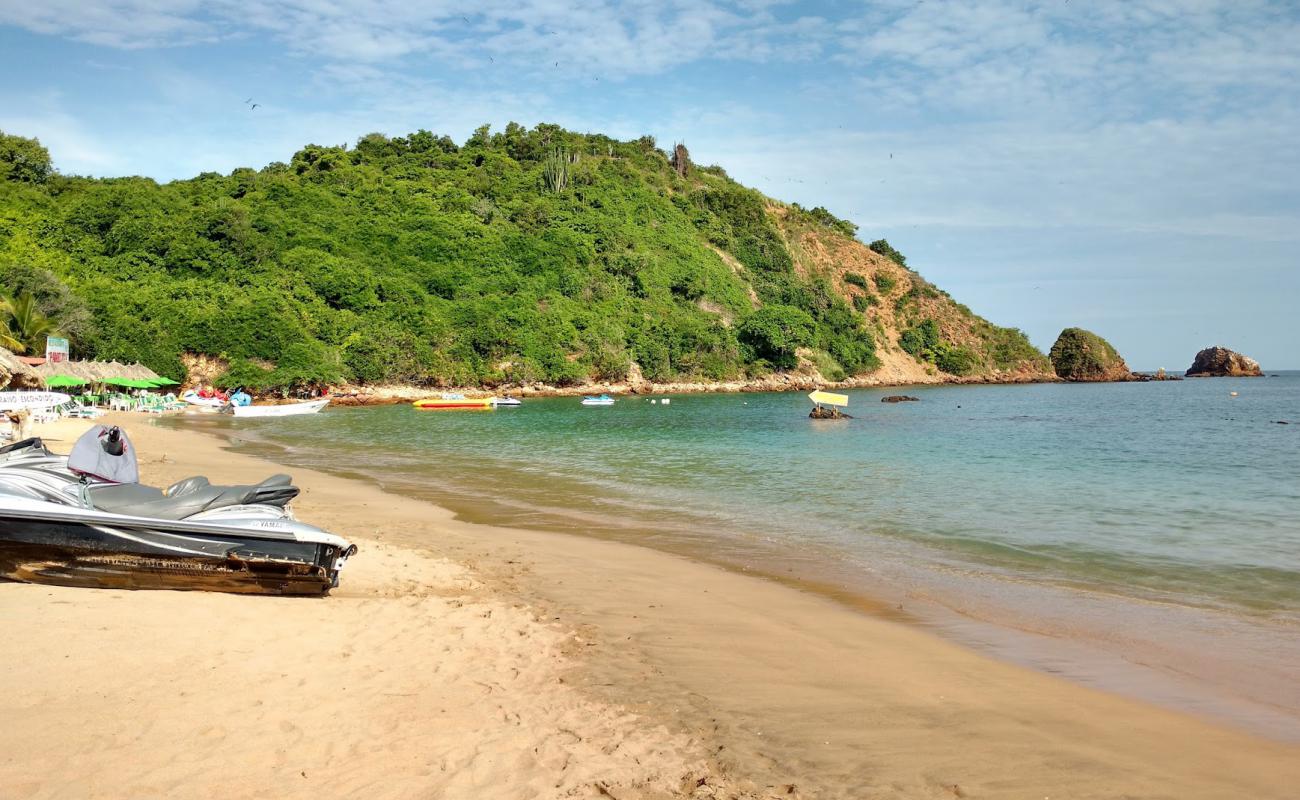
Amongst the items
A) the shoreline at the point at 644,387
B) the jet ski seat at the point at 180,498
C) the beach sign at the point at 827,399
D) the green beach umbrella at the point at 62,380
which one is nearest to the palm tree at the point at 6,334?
the green beach umbrella at the point at 62,380

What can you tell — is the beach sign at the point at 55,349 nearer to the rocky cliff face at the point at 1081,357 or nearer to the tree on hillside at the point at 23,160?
the tree on hillside at the point at 23,160

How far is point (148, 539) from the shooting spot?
21.2 ft

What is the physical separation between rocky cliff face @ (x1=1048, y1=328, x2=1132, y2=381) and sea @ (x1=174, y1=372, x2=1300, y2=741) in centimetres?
9127

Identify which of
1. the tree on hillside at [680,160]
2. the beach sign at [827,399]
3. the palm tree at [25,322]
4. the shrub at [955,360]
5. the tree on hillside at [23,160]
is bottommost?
the beach sign at [827,399]

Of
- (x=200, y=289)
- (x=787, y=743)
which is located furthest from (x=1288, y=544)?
(x=200, y=289)

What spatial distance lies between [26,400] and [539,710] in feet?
90.6

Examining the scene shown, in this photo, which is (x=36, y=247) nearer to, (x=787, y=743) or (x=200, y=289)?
(x=200, y=289)

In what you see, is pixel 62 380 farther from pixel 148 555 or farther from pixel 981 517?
pixel 981 517

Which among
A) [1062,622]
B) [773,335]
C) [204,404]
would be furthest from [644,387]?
[1062,622]

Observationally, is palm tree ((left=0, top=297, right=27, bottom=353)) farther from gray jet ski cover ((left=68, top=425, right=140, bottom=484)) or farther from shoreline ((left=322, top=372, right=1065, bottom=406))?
gray jet ski cover ((left=68, top=425, right=140, bottom=484))

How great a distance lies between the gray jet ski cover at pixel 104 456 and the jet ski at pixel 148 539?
18 cm

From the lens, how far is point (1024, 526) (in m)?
12.9

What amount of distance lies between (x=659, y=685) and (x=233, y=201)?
260 ft

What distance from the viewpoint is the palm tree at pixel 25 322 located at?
4031cm
